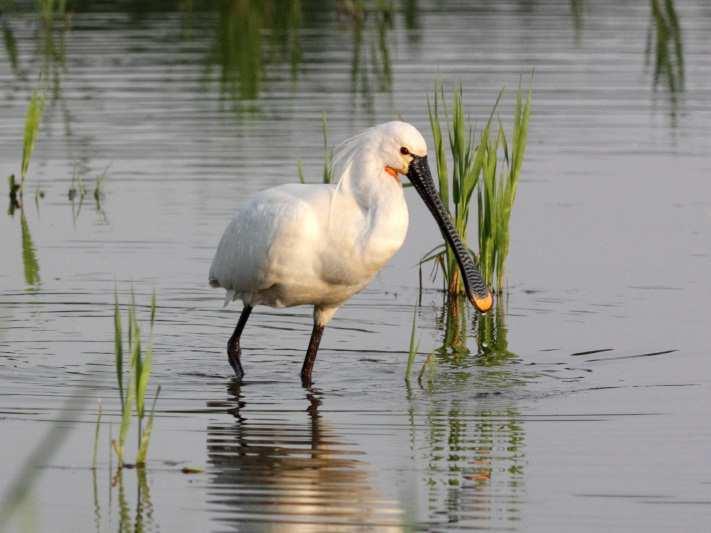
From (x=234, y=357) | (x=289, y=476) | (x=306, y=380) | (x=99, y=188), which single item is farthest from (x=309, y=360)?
(x=99, y=188)

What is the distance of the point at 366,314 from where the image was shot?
1052 cm

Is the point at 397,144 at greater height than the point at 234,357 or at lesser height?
greater

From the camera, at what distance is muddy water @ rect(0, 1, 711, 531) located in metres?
6.82

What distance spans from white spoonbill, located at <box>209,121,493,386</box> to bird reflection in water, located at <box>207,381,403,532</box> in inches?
25.2

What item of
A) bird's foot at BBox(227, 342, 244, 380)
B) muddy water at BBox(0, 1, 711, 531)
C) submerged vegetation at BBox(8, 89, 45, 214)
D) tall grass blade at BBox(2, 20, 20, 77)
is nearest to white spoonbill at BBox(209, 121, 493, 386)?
bird's foot at BBox(227, 342, 244, 380)

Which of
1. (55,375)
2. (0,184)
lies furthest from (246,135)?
(55,375)

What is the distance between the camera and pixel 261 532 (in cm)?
627

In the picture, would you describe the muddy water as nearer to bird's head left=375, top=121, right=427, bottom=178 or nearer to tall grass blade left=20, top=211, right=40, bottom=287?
tall grass blade left=20, top=211, right=40, bottom=287

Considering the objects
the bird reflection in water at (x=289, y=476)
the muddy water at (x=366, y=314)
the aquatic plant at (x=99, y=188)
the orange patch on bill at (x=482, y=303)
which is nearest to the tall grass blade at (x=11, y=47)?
the muddy water at (x=366, y=314)

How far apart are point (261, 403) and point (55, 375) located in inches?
48.8

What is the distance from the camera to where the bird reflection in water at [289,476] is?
21.3 feet

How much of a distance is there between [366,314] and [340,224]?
230 centimetres

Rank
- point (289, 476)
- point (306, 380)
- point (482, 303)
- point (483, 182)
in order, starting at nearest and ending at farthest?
point (289, 476) < point (306, 380) < point (482, 303) < point (483, 182)

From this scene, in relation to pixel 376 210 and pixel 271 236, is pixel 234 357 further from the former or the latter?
pixel 376 210
